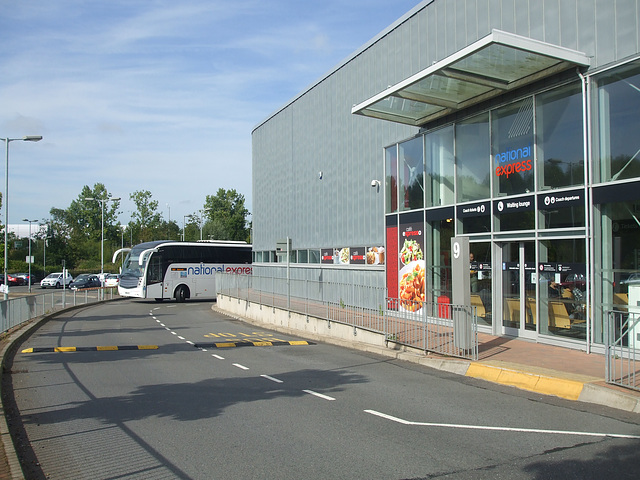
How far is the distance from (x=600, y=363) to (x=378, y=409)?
5.23m

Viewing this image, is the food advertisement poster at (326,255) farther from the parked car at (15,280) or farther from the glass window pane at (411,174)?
the parked car at (15,280)

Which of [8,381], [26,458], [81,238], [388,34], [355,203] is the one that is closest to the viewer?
[26,458]

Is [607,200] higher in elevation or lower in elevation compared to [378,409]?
higher

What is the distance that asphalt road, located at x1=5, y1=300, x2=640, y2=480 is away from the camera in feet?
19.1

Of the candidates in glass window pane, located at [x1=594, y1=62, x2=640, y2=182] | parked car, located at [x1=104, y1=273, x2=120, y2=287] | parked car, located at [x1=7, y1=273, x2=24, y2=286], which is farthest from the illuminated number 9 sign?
parked car, located at [x1=7, y1=273, x2=24, y2=286]

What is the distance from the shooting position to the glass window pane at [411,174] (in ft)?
60.3

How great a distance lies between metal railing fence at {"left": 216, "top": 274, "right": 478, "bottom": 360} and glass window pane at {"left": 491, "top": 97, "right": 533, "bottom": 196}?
11.7ft

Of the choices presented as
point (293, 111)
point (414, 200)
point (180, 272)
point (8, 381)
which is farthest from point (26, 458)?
point (180, 272)

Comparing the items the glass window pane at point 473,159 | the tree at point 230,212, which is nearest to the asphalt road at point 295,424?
the glass window pane at point 473,159

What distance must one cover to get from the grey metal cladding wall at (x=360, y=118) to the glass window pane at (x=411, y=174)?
2.22ft

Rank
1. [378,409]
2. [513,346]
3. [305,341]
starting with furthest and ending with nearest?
[305,341] → [513,346] → [378,409]

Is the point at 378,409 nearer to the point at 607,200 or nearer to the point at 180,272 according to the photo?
the point at 607,200

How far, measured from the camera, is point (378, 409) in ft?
27.5

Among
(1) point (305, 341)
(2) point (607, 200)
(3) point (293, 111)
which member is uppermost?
(3) point (293, 111)
